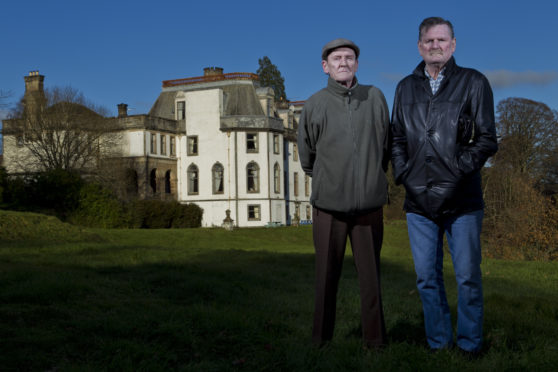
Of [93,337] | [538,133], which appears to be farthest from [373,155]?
[538,133]

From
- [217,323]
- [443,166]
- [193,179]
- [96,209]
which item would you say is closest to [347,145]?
[443,166]

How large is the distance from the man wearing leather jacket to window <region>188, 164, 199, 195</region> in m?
52.1

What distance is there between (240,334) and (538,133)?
51.6m

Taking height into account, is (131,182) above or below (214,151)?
below

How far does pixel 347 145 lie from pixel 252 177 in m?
50.5

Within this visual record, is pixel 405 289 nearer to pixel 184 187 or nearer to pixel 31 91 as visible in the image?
pixel 184 187

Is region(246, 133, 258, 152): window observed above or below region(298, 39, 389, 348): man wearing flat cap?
above

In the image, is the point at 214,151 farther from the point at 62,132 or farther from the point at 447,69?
the point at 447,69

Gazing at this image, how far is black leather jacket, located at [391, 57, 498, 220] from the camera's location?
4.66 metres

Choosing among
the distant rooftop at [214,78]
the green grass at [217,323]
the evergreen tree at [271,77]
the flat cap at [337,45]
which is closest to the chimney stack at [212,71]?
the distant rooftop at [214,78]

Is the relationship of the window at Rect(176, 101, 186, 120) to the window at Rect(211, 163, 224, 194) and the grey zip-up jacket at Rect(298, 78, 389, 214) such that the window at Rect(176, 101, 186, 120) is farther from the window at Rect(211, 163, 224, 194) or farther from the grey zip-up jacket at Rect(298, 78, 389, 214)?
the grey zip-up jacket at Rect(298, 78, 389, 214)

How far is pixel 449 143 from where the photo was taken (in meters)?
4.69

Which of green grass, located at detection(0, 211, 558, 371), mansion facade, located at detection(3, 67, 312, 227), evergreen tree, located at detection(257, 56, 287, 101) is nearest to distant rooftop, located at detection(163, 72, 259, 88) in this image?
mansion facade, located at detection(3, 67, 312, 227)

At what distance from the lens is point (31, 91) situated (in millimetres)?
55500
